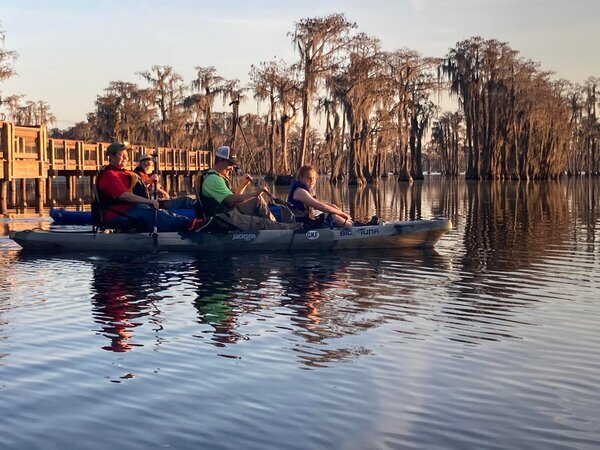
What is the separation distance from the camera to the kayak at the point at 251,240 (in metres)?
12.7

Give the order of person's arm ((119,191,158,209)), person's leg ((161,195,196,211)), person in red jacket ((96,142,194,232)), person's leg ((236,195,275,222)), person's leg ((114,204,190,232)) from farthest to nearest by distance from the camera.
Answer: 1. person's leg ((161,195,196,211))
2. person's leg ((236,195,275,222))
3. person's leg ((114,204,190,232))
4. person's arm ((119,191,158,209))
5. person in red jacket ((96,142,194,232))

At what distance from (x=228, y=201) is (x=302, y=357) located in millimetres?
7006

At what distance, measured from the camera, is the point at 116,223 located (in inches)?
514

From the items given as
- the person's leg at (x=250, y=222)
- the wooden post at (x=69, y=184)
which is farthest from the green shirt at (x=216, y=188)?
the wooden post at (x=69, y=184)

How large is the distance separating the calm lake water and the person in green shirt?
1.76m

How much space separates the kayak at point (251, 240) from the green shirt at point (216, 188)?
0.58 m

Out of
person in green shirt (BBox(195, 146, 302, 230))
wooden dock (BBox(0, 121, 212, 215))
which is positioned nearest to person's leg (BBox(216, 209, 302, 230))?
person in green shirt (BBox(195, 146, 302, 230))

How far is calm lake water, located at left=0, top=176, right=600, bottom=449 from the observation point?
4.28 m

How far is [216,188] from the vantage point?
12.5 metres

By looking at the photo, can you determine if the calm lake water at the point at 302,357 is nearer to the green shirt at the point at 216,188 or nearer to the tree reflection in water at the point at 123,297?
the tree reflection in water at the point at 123,297

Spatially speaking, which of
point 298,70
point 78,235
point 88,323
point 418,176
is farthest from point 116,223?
point 418,176

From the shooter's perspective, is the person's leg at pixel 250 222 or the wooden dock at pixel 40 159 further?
the wooden dock at pixel 40 159

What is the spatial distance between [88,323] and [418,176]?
73.5m

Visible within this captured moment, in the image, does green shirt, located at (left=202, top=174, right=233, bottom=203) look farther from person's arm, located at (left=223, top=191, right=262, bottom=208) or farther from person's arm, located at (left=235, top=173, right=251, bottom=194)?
person's arm, located at (left=235, top=173, right=251, bottom=194)
